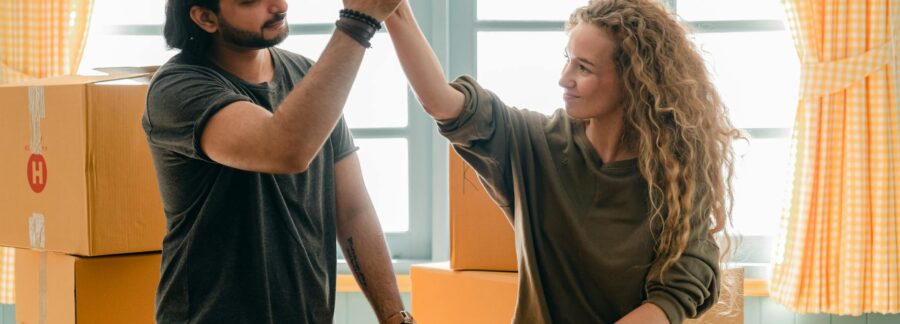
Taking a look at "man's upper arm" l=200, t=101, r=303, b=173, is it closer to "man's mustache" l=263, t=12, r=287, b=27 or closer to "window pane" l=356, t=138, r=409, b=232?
"man's mustache" l=263, t=12, r=287, b=27

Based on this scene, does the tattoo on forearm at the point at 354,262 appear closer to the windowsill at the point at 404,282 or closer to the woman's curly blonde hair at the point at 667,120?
the woman's curly blonde hair at the point at 667,120

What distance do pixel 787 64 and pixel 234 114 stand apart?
245 cm

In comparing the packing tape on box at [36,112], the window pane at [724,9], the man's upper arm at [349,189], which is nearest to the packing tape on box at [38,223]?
the packing tape on box at [36,112]

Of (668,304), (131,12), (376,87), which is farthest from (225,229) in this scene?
(131,12)

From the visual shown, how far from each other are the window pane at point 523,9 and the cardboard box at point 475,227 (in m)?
1.25

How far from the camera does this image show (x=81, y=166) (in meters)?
1.92

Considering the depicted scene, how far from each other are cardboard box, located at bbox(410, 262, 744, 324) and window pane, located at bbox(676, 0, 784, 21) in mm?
1369

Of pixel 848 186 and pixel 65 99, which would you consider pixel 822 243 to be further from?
pixel 65 99

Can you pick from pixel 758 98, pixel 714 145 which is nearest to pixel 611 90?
pixel 714 145

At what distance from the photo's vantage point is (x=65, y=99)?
1.93 metres

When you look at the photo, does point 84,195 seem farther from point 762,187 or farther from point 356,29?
point 762,187

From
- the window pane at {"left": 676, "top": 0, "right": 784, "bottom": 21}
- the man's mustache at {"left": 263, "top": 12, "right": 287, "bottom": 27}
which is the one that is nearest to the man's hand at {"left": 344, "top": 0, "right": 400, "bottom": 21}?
the man's mustache at {"left": 263, "top": 12, "right": 287, "bottom": 27}

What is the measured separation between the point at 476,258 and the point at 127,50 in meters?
1.78

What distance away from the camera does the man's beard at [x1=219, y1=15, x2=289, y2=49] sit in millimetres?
1441
